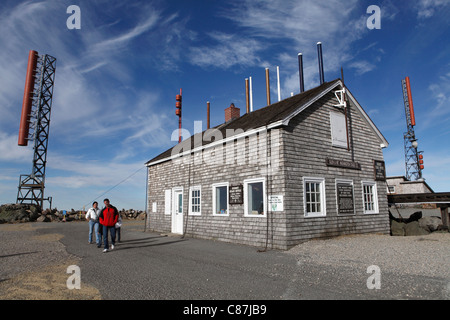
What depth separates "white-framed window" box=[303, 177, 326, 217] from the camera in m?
10.8

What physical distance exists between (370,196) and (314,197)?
421 cm

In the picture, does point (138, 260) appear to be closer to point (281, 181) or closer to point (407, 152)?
point (281, 181)

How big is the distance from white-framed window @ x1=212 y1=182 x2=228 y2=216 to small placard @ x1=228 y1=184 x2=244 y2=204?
0.67 m

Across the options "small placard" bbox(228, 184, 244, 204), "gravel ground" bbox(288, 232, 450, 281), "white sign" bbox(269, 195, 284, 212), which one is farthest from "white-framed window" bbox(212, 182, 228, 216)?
"gravel ground" bbox(288, 232, 450, 281)

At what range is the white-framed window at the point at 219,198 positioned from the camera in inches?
510

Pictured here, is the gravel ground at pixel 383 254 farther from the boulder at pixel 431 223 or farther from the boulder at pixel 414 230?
the boulder at pixel 431 223

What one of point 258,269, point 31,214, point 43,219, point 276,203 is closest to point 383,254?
point 276,203

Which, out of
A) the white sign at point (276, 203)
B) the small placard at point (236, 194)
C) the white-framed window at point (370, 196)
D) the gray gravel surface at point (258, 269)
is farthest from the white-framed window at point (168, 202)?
the white-framed window at point (370, 196)

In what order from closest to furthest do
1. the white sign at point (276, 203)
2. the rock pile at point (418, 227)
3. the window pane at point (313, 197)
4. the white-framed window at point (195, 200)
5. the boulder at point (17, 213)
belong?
the white sign at point (276, 203) → the window pane at point (313, 197) → the rock pile at point (418, 227) → the white-framed window at point (195, 200) → the boulder at point (17, 213)

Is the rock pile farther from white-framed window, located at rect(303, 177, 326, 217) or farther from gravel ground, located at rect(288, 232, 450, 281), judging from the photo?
white-framed window, located at rect(303, 177, 326, 217)

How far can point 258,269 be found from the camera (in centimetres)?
675

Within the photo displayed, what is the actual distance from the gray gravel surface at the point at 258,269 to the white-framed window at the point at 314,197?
113 cm

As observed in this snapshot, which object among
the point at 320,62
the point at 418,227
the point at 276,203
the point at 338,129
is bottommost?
the point at 418,227

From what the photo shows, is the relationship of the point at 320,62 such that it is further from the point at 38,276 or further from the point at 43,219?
the point at 43,219
